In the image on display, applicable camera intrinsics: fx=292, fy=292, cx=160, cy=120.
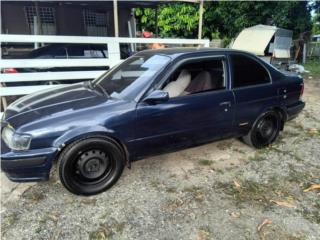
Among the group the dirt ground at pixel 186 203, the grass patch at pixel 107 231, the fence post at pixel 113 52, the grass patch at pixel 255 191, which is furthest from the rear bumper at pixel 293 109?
the fence post at pixel 113 52

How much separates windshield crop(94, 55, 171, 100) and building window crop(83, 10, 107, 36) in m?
11.5

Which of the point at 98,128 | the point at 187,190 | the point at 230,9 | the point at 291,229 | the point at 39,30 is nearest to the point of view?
the point at 291,229

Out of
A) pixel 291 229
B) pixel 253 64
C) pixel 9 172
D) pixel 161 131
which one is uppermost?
pixel 253 64

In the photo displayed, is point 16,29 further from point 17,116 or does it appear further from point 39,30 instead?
point 17,116

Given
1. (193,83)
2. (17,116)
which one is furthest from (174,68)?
(17,116)

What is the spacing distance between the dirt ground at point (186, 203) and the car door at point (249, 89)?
63cm

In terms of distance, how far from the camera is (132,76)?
3705 mm

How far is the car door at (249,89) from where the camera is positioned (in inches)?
158

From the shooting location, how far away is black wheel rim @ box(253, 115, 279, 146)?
444 centimetres

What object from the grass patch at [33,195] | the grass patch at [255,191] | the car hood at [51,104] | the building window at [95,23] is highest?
the building window at [95,23]

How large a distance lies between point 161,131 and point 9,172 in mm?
1698

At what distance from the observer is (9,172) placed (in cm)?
301

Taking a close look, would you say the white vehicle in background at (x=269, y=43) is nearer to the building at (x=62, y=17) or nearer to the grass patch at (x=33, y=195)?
the building at (x=62, y=17)

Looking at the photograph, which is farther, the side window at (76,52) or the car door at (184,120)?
the side window at (76,52)
